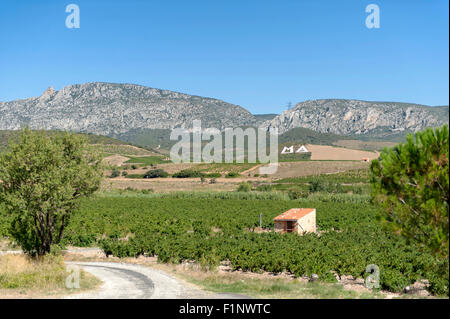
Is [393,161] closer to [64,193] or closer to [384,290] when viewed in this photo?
[384,290]

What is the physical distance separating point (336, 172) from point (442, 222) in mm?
122700

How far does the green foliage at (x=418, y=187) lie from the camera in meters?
11.3

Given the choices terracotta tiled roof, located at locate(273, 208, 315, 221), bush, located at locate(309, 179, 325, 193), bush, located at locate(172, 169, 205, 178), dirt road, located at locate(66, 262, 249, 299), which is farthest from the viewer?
bush, located at locate(172, 169, 205, 178)

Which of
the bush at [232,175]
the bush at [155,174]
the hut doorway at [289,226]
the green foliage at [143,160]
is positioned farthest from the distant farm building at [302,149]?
the hut doorway at [289,226]

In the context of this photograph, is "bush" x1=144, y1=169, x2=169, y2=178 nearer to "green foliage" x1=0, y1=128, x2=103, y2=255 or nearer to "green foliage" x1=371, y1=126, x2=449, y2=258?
"green foliage" x1=0, y1=128, x2=103, y2=255

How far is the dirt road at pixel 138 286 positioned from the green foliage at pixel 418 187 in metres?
6.68

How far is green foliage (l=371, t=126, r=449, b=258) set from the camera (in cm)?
1130

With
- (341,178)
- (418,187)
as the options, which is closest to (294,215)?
(418,187)

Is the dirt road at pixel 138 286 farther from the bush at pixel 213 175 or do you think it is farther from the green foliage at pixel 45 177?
the bush at pixel 213 175

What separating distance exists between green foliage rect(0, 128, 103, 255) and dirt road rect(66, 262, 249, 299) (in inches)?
141

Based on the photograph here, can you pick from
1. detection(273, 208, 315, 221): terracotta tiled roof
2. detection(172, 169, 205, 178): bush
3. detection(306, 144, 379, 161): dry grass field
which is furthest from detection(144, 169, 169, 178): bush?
detection(273, 208, 315, 221): terracotta tiled roof

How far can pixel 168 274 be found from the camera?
2241 centimetres

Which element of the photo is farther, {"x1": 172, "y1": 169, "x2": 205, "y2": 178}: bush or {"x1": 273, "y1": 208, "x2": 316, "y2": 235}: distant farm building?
{"x1": 172, "y1": 169, "x2": 205, "y2": 178}: bush
